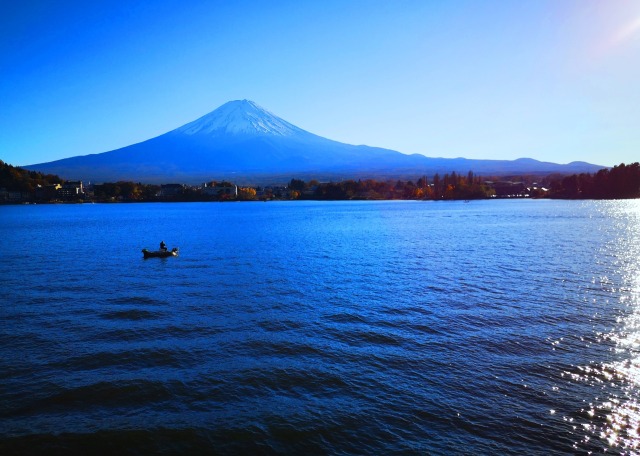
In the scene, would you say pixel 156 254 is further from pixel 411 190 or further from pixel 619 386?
pixel 411 190

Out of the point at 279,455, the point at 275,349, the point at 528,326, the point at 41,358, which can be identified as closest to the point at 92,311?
the point at 41,358

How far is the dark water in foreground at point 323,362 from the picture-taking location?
882 cm

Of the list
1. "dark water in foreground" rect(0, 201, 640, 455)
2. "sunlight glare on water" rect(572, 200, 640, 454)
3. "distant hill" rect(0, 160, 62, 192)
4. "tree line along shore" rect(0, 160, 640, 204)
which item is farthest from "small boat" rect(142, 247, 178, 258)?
"distant hill" rect(0, 160, 62, 192)

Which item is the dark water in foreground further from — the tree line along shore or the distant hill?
the distant hill

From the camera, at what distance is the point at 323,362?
12289 millimetres

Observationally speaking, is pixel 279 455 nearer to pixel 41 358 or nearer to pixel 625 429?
pixel 625 429

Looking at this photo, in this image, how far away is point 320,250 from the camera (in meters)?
36.7

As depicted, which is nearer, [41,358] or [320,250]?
[41,358]

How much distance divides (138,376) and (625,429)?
11.3 metres

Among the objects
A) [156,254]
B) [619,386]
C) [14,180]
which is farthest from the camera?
[14,180]

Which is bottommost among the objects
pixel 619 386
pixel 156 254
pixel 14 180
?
pixel 619 386

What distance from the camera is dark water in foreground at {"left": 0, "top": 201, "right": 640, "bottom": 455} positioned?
8.82 meters

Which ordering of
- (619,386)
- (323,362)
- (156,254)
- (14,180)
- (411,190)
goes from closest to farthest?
(619,386) < (323,362) < (156,254) < (14,180) < (411,190)

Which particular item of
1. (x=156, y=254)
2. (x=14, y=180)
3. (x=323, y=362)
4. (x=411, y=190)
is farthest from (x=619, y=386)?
(x=14, y=180)
